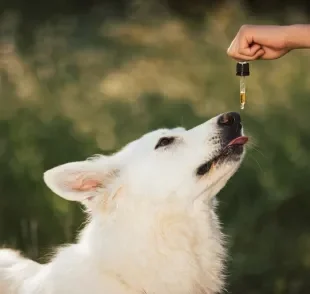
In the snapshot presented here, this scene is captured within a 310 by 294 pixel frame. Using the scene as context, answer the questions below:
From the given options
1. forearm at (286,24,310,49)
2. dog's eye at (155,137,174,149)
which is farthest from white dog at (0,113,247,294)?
forearm at (286,24,310,49)

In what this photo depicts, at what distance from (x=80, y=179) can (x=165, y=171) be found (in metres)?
0.34

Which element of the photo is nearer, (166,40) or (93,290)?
(93,290)

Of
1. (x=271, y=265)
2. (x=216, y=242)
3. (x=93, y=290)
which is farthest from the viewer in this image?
(x=271, y=265)

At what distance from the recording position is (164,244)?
2.76 metres

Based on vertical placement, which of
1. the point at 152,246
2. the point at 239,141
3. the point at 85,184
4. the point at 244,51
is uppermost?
the point at 244,51

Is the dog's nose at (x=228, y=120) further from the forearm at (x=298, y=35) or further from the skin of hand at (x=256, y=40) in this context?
the forearm at (x=298, y=35)

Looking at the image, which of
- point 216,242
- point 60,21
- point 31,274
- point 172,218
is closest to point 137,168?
point 172,218

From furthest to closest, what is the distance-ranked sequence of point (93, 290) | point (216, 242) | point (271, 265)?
point (271, 265)
point (216, 242)
point (93, 290)

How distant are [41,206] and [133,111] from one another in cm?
85

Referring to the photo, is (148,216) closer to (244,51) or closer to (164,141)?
(164,141)

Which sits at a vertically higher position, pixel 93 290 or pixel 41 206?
pixel 93 290

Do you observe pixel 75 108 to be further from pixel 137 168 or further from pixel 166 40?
pixel 137 168

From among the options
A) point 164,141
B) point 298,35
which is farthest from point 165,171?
point 298,35

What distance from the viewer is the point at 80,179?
2.76m
